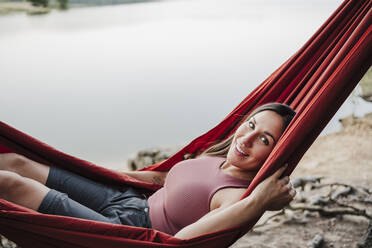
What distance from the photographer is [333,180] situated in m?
2.94

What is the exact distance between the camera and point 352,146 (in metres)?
4.00

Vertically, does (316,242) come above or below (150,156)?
above

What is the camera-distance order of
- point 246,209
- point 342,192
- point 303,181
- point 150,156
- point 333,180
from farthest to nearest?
point 150,156, point 333,180, point 303,181, point 342,192, point 246,209

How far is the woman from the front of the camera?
44.7 inches

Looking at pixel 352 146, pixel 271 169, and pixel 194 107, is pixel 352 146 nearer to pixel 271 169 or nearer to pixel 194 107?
pixel 194 107

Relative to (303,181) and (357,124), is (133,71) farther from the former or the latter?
(303,181)

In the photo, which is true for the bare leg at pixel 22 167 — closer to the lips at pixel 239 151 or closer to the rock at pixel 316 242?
the lips at pixel 239 151

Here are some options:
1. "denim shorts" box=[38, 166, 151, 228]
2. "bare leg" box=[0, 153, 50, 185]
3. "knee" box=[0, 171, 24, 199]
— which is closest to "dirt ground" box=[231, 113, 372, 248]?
"denim shorts" box=[38, 166, 151, 228]

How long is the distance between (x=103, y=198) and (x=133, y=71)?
20.3 ft

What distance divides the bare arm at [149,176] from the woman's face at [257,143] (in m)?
0.41

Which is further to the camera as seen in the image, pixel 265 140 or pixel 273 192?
pixel 265 140

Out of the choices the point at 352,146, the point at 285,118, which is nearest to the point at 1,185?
the point at 285,118

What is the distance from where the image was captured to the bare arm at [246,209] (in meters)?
1.11

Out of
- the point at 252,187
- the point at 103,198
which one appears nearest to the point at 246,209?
the point at 252,187
